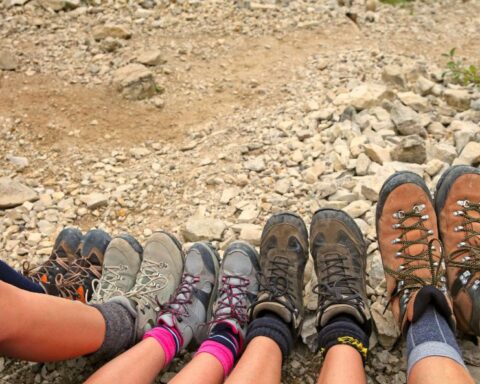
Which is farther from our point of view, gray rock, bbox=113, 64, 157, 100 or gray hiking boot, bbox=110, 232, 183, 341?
gray rock, bbox=113, 64, 157, 100

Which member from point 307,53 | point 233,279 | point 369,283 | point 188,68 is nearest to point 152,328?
point 233,279

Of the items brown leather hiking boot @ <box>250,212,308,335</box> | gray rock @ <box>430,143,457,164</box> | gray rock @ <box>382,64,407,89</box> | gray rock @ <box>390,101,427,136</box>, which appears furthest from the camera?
gray rock @ <box>382,64,407,89</box>

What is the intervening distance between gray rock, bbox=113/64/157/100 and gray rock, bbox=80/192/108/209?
51.6 inches

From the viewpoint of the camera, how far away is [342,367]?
190 centimetres

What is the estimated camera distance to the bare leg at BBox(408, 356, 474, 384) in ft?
5.58

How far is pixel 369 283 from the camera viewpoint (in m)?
2.58

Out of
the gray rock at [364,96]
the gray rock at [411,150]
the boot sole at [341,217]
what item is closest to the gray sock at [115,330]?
the boot sole at [341,217]

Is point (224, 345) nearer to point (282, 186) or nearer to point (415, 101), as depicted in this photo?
point (282, 186)

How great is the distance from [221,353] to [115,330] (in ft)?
1.62

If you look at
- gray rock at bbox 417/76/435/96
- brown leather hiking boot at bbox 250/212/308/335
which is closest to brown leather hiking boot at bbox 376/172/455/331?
brown leather hiking boot at bbox 250/212/308/335

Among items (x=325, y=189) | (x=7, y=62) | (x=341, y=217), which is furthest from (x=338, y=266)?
(x=7, y=62)

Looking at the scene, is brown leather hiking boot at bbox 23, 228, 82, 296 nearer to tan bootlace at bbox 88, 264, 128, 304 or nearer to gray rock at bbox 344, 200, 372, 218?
tan bootlace at bbox 88, 264, 128, 304

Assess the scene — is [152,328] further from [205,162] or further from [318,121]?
[318,121]

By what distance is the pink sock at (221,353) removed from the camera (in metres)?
A: 2.06
